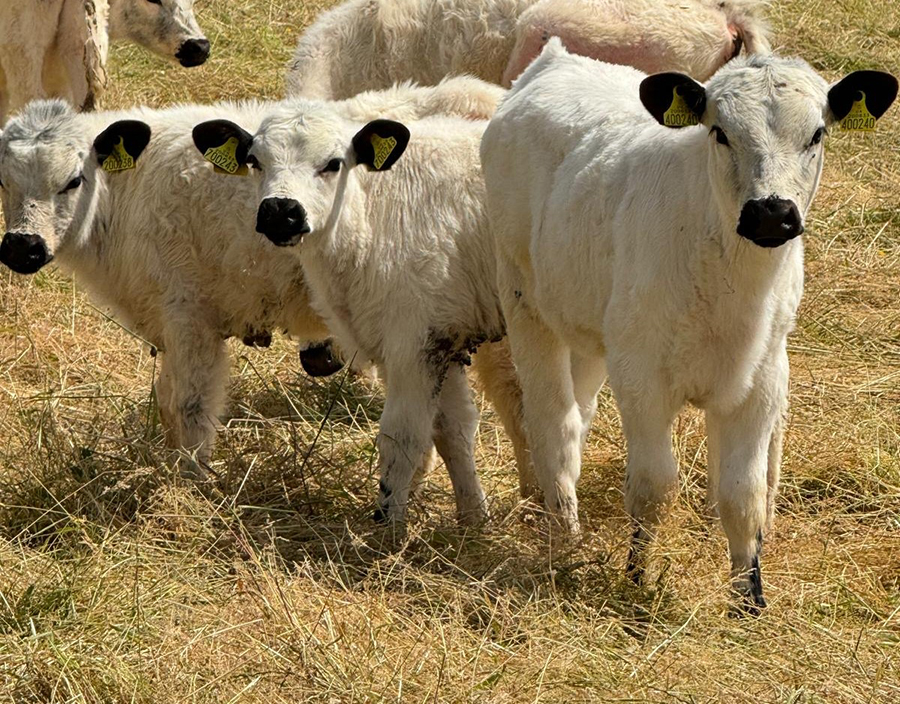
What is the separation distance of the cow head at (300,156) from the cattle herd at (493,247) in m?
0.01

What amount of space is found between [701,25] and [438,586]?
15.5 feet

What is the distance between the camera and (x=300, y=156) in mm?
5930

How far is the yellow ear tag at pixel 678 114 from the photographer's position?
4.83 meters

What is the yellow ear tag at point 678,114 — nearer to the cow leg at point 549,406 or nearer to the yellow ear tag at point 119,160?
the cow leg at point 549,406

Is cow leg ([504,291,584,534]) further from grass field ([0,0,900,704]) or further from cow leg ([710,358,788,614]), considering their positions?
cow leg ([710,358,788,614])

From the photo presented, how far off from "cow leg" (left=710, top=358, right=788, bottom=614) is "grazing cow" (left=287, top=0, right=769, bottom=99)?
4.13 metres

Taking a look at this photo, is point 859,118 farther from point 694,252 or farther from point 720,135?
point 694,252

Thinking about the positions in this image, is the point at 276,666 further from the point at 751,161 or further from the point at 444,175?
the point at 444,175

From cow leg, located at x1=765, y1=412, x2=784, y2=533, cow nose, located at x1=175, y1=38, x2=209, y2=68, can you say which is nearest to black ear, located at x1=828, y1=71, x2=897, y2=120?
cow leg, located at x1=765, y1=412, x2=784, y2=533

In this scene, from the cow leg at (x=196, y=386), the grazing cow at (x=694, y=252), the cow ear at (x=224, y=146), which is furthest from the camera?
the cow leg at (x=196, y=386)

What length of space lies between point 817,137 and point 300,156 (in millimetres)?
2206

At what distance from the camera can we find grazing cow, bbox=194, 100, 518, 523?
234 inches

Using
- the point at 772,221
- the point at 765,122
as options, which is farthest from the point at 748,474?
the point at 765,122

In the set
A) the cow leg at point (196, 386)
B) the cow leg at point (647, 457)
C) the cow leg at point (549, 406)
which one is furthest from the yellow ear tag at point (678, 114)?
the cow leg at point (196, 386)
